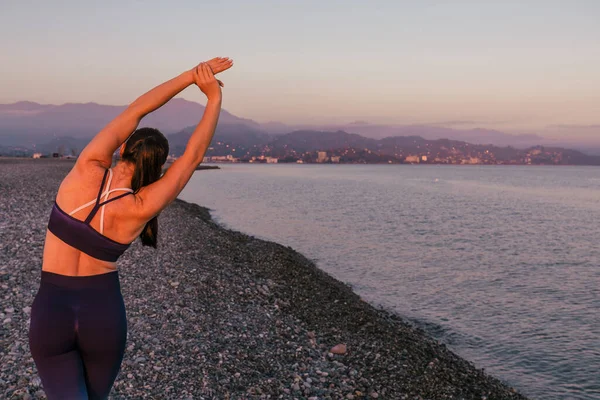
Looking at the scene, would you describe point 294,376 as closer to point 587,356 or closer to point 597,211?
point 587,356

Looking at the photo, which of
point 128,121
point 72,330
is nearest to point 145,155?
point 128,121

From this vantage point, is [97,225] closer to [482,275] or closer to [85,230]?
[85,230]

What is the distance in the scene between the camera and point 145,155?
9.75 ft

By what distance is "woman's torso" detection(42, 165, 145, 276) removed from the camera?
2834 millimetres

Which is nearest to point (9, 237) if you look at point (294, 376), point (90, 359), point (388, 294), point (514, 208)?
point (294, 376)

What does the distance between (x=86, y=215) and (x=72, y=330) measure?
2.44ft

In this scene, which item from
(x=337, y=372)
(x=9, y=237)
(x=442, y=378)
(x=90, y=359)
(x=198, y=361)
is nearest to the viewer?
(x=90, y=359)

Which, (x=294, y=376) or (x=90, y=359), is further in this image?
(x=294, y=376)

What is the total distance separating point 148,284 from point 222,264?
457 cm

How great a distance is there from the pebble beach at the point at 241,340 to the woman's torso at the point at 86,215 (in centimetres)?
490

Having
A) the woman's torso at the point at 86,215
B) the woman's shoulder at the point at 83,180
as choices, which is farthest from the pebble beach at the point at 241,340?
the woman's shoulder at the point at 83,180

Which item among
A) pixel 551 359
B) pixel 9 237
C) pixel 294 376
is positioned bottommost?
pixel 551 359

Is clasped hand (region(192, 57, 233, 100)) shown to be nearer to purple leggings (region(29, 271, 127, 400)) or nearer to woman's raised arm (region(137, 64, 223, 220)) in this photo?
woman's raised arm (region(137, 64, 223, 220))

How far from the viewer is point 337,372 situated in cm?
943
